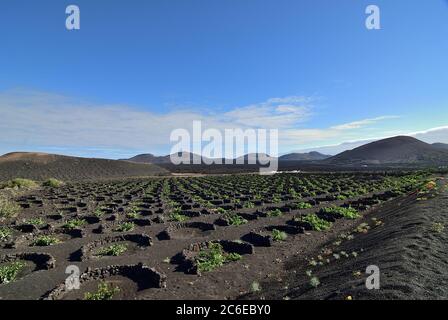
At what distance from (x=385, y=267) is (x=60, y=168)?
107 m

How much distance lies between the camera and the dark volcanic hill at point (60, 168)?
314ft

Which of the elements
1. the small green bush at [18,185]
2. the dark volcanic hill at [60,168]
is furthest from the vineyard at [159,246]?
the dark volcanic hill at [60,168]

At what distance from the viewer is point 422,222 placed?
15594 mm

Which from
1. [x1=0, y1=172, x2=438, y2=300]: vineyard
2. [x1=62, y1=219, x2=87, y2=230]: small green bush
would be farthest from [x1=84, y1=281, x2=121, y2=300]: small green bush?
[x1=62, y1=219, x2=87, y2=230]: small green bush

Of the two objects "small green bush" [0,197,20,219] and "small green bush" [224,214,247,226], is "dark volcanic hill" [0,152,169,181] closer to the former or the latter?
"small green bush" [0,197,20,219]

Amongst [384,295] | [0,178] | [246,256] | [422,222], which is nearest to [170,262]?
[246,256]

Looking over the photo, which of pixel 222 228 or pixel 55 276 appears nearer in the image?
pixel 55 276

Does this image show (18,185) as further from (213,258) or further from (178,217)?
(213,258)

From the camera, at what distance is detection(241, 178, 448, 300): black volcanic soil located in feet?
28.2

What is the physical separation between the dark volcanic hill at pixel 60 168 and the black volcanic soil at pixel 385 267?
90786 mm

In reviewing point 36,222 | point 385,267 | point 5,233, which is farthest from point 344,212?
point 5,233
